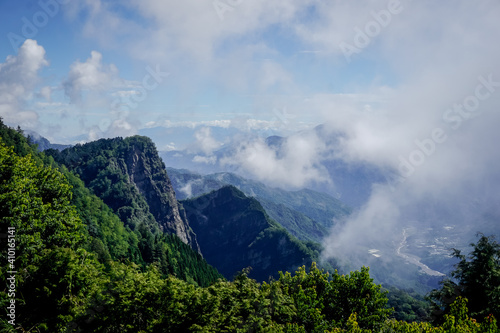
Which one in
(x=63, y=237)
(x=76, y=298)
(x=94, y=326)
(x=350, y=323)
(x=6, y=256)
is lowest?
(x=350, y=323)

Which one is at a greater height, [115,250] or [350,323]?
[115,250]

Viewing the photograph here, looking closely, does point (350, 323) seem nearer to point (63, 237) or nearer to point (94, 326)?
point (94, 326)

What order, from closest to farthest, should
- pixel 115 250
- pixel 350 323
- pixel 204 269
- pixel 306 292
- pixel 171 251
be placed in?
1. pixel 350 323
2. pixel 306 292
3. pixel 115 250
4. pixel 171 251
5. pixel 204 269

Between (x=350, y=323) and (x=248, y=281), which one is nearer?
(x=350, y=323)

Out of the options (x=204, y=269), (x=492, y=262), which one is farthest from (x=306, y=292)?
(x=204, y=269)

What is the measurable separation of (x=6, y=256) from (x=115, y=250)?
101m

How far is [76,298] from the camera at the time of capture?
94.7 feet

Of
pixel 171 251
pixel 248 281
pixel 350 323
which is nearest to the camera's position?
pixel 350 323

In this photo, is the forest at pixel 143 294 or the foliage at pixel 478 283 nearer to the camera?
the forest at pixel 143 294

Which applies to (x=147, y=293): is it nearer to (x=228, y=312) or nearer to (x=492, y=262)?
(x=228, y=312)

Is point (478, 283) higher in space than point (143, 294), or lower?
lower

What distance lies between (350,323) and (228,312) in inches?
453

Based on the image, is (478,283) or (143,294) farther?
(478,283)

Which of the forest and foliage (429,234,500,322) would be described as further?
foliage (429,234,500,322)
